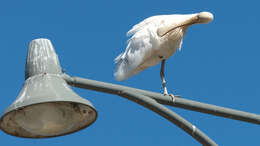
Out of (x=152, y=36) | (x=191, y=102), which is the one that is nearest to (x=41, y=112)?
(x=191, y=102)

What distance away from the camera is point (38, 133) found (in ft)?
16.0

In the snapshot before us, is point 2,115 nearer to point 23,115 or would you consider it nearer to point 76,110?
point 23,115

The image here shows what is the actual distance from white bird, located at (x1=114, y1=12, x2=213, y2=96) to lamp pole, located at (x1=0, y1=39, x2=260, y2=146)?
158 inches

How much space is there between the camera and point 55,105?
483 centimetres

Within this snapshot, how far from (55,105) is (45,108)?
0.08 meters

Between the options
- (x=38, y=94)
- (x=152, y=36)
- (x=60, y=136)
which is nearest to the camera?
(x=38, y=94)

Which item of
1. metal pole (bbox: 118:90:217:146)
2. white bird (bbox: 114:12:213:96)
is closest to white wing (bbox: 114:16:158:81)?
white bird (bbox: 114:12:213:96)

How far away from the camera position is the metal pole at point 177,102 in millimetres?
4926

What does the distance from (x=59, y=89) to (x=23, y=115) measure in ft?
1.34

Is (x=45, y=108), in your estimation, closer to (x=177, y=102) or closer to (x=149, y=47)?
(x=177, y=102)

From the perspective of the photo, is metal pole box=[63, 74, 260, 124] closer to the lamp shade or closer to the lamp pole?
the lamp pole

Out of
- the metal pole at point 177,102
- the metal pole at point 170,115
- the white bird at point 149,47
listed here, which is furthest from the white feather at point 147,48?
the metal pole at point 170,115

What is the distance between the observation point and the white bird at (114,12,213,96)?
30.5 ft

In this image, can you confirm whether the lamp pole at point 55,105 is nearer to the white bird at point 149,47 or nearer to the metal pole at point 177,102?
the metal pole at point 177,102
